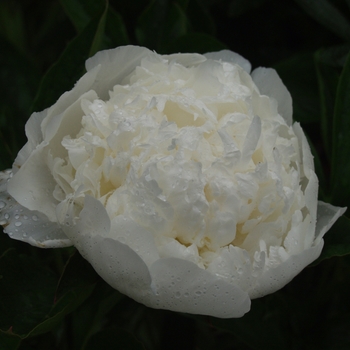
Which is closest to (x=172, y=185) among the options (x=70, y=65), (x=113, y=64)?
(x=113, y=64)

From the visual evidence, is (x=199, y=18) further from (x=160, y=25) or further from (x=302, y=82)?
(x=302, y=82)

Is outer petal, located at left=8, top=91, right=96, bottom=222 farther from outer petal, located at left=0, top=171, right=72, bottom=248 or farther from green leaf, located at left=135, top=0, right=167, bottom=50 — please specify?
green leaf, located at left=135, top=0, right=167, bottom=50

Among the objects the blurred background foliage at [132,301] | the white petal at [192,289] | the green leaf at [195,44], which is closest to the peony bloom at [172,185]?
the white petal at [192,289]

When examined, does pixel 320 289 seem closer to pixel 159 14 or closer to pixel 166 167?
pixel 166 167

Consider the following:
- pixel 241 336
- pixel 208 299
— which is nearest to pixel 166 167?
pixel 208 299

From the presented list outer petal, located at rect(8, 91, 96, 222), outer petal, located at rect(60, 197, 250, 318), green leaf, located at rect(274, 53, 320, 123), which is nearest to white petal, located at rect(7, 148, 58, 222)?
outer petal, located at rect(8, 91, 96, 222)

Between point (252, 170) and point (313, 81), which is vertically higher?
point (252, 170)
